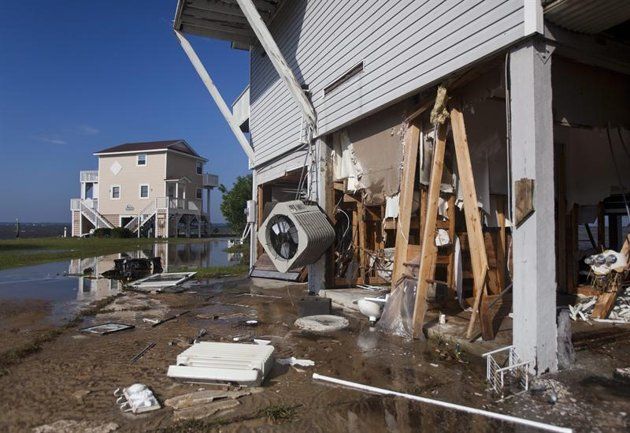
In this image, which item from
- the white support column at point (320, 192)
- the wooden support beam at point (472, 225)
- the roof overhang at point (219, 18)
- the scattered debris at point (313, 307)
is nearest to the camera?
the wooden support beam at point (472, 225)

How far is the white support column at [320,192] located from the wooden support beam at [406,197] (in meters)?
2.53

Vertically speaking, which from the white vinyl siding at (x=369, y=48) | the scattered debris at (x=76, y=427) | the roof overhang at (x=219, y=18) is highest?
the roof overhang at (x=219, y=18)

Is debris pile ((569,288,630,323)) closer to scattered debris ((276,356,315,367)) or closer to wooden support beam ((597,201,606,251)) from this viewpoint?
wooden support beam ((597,201,606,251))

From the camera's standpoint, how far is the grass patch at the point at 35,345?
4762mm

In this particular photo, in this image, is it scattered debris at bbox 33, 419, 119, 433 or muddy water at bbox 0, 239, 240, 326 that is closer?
scattered debris at bbox 33, 419, 119, 433

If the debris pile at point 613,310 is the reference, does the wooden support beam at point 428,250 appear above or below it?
above

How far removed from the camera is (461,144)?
218 inches

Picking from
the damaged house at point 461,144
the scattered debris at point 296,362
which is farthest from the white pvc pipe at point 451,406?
the damaged house at point 461,144

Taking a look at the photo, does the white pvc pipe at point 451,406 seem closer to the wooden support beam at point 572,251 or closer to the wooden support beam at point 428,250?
the wooden support beam at point 428,250

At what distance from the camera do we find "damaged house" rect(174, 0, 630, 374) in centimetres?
425

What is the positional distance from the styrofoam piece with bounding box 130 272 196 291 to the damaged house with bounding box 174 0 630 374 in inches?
164

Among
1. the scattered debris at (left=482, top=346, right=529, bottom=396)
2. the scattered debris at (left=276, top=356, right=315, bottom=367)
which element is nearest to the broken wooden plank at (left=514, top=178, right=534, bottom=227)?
the scattered debris at (left=482, top=346, right=529, bottom=396)

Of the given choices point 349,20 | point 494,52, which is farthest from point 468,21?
point 349,20

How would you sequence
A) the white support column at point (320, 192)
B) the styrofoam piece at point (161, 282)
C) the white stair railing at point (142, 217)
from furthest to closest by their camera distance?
the white stair railing at point (142, 217) → the styrofoam piece at point (161, 282) → the white support column at point (320, 192)
